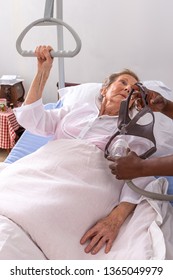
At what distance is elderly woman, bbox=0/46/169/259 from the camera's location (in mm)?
1140

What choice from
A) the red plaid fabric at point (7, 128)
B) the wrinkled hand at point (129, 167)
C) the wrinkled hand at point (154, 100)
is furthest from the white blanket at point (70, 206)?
the red plaid fabric at point (7, 128)

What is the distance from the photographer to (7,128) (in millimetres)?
2885

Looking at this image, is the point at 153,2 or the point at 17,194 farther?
the point at 153,2

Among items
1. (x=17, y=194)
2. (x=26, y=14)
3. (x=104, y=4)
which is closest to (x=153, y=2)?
(x=104, y=4)

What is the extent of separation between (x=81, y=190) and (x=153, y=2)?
1.72m

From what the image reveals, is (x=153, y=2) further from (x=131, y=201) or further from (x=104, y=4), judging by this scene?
(x=131, y=201)

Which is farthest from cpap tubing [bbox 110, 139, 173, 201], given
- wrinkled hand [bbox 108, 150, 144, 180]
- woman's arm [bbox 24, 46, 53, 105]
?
woman's arm [bbox 24, 46, 53, 105]

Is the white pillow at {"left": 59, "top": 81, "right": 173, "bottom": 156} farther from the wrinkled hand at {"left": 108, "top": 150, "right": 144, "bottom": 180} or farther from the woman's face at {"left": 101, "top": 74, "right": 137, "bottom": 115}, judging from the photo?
the wrinkled hand at {"left": 108, "top": 150, "right": 144, "bottom": 180}

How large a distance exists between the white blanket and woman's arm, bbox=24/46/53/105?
243 millimetres

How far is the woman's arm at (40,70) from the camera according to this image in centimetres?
136

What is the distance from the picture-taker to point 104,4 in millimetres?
2516

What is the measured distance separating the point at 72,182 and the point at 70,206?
0.11m

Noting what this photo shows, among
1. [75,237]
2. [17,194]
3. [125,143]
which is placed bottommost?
[75,237]

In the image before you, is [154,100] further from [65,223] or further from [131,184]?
[65,223]
